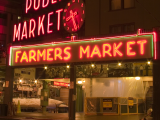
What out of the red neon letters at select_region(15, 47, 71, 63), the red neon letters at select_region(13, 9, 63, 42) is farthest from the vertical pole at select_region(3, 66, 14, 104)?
the red neon letters at select_region(13, 9, 63, 42)

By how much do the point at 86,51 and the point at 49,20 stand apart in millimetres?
6066

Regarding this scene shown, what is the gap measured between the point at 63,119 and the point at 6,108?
199 inches

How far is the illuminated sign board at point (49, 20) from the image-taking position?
20.4 meters

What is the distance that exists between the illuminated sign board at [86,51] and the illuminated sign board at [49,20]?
2.60 meters

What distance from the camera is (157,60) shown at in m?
14.7

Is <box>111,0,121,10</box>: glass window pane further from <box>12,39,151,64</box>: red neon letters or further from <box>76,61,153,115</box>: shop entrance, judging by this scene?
<box>12,39,151,64</box>: red neon letters

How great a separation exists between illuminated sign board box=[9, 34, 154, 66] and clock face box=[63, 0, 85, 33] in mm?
2814

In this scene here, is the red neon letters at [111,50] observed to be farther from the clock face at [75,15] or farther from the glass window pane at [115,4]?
→ the glass window pane at [115,4]

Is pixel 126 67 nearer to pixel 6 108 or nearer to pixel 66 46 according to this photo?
pixel 66 46

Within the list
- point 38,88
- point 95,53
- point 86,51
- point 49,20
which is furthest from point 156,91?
point 38,88

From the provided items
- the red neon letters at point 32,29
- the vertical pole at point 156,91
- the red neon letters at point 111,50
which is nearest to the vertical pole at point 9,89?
the red neon letters at point 32,29

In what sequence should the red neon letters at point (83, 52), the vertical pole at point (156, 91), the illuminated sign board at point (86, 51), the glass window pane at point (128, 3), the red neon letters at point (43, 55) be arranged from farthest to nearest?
the glass window pane at point (128, 3)
the red neon letters at point (43, 55)
the red neon letters at point (83, 52)
the illuminated sign board at point (86, 51)
the vertical pole at point (156, 91)

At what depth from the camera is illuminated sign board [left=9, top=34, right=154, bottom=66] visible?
609 inches

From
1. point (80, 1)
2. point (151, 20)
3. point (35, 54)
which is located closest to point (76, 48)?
point (35, 54)
